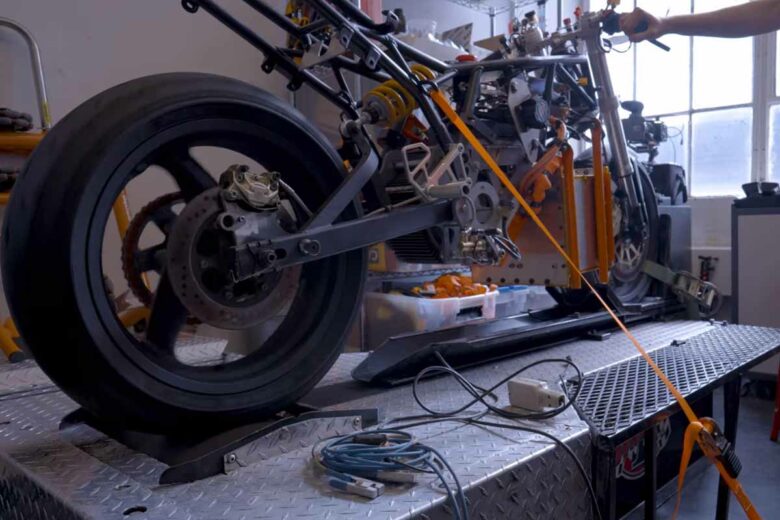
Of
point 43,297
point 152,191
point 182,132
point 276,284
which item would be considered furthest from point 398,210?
point 152,191

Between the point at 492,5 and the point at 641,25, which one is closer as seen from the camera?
the point at 641,25

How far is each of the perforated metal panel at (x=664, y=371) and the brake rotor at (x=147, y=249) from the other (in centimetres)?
105

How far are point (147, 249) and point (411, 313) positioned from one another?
1.87 meters

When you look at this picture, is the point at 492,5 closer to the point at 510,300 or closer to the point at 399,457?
the point at 510,300

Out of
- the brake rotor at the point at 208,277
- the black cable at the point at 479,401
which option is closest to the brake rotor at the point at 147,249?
the brake rotor at the point at 208,277

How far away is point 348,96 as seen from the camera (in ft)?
5.56

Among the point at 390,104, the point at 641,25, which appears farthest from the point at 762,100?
the point at 390,104

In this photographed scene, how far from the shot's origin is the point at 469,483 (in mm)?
990

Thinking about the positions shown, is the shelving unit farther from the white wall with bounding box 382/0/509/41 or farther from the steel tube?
the steel tube

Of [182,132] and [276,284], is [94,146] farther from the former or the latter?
[276,284]

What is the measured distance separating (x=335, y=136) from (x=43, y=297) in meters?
2.48

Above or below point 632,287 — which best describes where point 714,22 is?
above

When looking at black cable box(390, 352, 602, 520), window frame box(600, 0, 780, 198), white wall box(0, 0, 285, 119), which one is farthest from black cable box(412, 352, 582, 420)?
window frame box(600, 0, 780, 198)

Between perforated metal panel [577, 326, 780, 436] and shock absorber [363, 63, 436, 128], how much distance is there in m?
0.93
